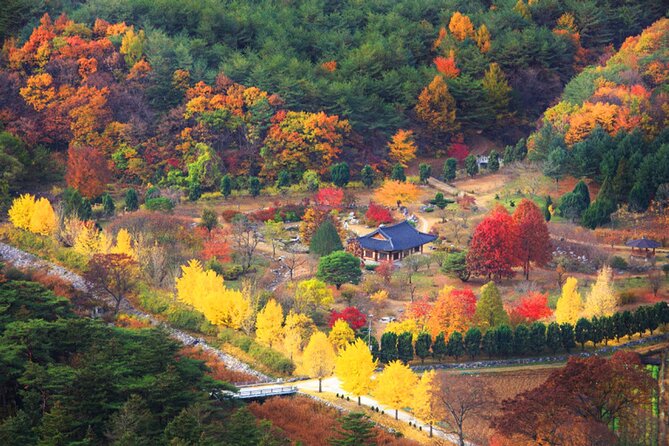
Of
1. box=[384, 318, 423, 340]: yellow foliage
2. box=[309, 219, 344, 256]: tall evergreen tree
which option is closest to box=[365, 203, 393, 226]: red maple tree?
box=[309, 219, 344, 256]: tall evergreen tree

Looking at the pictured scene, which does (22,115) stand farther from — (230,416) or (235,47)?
(230,416)

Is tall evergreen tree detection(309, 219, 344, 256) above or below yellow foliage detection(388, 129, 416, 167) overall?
below

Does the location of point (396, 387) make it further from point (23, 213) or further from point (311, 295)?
point (23, 213)

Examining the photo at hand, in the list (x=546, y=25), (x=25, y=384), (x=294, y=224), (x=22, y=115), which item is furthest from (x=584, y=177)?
(x=25, y=384)

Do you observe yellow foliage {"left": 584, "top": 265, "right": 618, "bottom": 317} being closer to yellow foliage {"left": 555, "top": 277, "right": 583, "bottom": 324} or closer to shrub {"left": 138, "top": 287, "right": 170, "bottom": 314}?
yellow foliage {"left": 555, "top": 277, "right": 583, "bottom": 324}

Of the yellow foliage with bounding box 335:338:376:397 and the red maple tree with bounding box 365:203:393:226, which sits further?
the red maple tree with bounding box 365:203:393:226
